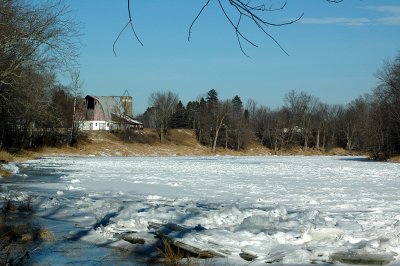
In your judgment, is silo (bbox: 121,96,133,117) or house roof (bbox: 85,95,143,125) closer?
house roof (bbox: 85,95,143,125)

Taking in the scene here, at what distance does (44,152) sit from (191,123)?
45.8 metres

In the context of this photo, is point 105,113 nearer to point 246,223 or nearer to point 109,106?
point 109,106

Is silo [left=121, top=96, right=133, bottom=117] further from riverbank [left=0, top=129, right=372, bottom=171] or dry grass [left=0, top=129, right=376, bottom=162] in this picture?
dry grass [left=0, top=129, right=376, bottom=162]

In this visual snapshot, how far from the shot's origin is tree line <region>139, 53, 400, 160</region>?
2603 inches

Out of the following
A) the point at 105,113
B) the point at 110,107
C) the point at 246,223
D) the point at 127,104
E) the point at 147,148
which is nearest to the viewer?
the point at 246,223

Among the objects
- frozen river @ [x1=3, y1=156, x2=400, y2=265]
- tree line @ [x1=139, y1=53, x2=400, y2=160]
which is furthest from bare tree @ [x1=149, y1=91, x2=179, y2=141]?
frozen river @ [x1=3, y1=156, x2=400, y2=265]

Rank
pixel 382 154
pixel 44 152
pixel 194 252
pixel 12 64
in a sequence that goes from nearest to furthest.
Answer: pixel 194 252
pixel 12 64
pixel 44 152
pixel 382 154

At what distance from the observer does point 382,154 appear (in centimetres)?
6400

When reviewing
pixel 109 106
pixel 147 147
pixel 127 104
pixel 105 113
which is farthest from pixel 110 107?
pixel 147 147

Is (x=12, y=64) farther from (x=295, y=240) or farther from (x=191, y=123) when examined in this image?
(x=191, y=123)

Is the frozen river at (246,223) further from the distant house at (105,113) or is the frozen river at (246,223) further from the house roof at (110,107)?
the house roof at (110,107)

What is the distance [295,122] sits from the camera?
106562mm

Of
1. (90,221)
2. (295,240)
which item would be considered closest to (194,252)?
(295,240)

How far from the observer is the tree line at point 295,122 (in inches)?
2603
